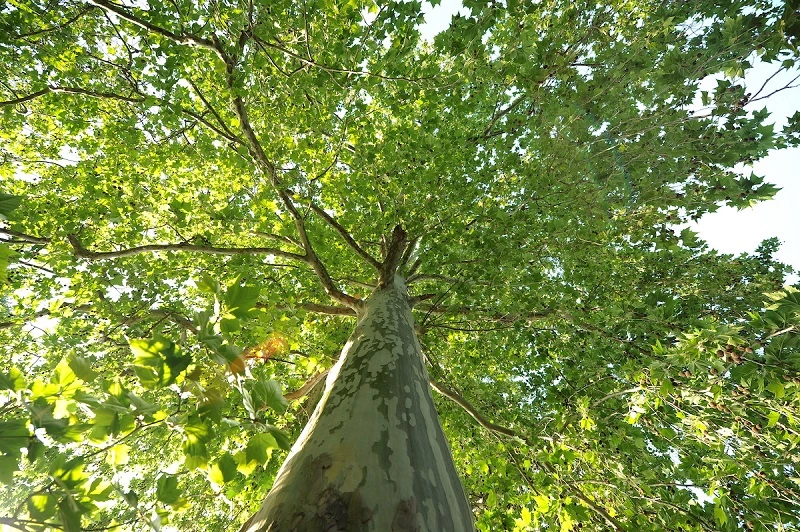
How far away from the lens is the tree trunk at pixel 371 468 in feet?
3.71

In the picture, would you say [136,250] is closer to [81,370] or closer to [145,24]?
[145,24]

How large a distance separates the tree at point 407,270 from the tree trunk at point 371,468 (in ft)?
0.04

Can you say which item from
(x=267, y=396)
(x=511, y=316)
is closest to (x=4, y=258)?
(x=267, y=396)

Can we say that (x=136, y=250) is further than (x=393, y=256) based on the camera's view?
No

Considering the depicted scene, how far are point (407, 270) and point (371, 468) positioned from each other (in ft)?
17.7

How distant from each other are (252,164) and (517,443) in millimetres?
5077

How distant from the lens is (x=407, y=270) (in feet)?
21.9

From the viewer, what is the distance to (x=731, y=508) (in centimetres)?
300

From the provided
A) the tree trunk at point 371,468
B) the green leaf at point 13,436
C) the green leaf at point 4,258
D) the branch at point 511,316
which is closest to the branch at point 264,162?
the branch at point 511,316

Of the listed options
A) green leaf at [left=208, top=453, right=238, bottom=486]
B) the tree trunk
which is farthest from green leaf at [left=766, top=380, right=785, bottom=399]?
green leaf at [left=208, top=453, right=238, bottom=486]

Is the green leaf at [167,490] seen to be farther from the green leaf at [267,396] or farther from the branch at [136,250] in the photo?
the branch at [136,250]

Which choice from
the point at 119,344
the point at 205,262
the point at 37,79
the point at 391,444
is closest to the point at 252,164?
the point at 205,262

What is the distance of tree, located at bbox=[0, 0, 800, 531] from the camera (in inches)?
52.6

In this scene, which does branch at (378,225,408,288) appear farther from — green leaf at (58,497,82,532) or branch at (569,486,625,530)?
green leaf at (58,497,82,532)
